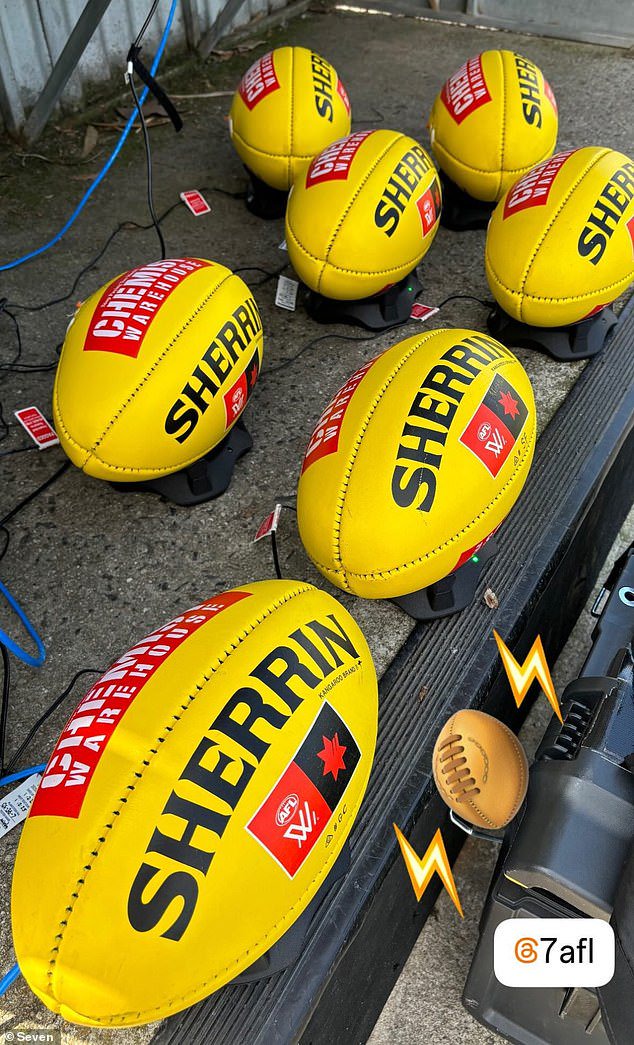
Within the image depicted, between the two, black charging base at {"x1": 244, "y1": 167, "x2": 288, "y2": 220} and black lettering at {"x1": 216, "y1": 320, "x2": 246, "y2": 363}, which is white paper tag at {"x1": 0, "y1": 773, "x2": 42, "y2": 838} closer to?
black lettering at {"x1": 216, "y1": 320, "x2": 246, "y2": 363}

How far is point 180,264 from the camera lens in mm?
2289

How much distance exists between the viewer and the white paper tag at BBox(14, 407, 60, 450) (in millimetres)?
2562

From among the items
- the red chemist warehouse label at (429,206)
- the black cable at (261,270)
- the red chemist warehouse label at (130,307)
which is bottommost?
the black cable at (261,270)

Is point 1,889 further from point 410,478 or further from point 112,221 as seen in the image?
point 112,221

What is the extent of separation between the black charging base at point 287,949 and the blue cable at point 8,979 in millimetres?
416

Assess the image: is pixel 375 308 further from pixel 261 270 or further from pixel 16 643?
pixel 16 643

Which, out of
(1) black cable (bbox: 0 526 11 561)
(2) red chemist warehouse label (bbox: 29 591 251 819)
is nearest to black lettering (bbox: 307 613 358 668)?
(2) red chemist warehouse label (bbox: 29 591 251 819)

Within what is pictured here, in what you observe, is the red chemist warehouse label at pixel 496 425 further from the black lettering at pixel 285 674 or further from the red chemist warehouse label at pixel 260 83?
the red chemist warehouse label at pixel 260 83

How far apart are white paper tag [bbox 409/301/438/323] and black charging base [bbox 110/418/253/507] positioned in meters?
0.98

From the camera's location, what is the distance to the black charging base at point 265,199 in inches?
136

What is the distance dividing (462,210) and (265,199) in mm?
837

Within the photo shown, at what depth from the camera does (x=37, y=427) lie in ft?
8.54

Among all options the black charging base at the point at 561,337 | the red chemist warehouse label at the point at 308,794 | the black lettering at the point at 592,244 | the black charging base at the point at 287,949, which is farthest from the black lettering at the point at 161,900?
the black charging base at the point at 561,337

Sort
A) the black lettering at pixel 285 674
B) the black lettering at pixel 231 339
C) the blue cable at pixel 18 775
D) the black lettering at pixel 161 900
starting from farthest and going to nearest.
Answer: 1. the black lettering at pixel 231 339
2. the blue cable at pixel 18 775
3. the black lettering at pixel 285 674
4. the black lettering at pixel 161 900
